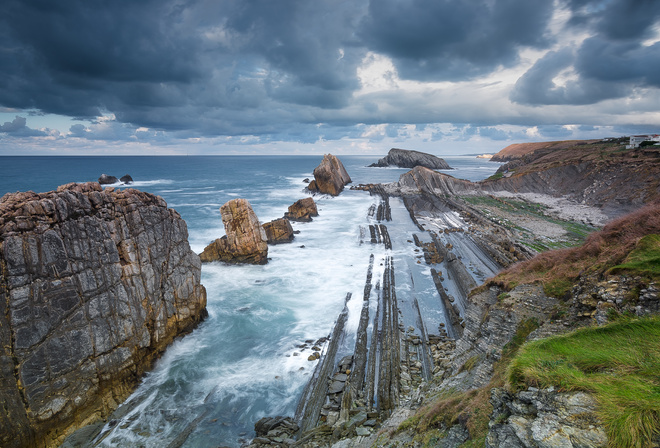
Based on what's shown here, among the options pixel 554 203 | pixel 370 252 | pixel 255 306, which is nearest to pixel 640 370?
pixel 255 306

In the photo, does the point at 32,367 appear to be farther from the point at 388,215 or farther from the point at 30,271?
the point at 388,215

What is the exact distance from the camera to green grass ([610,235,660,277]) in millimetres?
9300

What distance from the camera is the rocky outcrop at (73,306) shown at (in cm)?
1199

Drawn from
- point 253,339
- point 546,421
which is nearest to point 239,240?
point 253,339

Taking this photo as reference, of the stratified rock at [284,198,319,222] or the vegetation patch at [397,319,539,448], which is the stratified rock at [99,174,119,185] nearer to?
the stratified rock at [284,198,319,222]

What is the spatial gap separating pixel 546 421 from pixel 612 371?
190cm

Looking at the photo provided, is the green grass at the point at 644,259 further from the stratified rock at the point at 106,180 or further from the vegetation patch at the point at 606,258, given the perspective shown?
the stratified rock at the point at 106,180

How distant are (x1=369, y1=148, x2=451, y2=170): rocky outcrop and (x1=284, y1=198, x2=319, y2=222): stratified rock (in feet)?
389

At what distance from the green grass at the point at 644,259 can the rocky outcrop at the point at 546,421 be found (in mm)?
6601

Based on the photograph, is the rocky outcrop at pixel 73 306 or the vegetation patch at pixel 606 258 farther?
the rocky outcrop at pixel 73 306

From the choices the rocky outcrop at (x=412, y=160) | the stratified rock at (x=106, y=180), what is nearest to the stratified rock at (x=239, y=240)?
the stratified rock at (x=106, y=180)

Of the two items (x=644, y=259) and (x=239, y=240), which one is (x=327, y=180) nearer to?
(x=239, y=240)

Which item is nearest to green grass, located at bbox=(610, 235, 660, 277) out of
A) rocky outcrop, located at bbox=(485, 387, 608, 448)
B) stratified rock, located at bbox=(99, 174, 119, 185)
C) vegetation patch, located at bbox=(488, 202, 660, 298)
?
vegetation patch, located at bbox=(488, 202, 660, 298)

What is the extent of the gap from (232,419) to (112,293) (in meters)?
8.75
